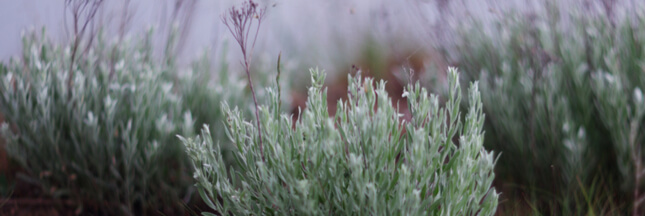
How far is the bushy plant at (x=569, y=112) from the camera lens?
2.80 metres

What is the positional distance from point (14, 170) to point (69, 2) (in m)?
1.57

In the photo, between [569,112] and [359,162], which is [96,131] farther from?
[569,112]

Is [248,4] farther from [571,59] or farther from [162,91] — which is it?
[571,59]

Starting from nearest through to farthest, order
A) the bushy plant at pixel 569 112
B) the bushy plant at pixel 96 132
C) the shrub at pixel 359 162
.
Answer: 1. the shrub at pixel 359 162
2. the bushy plant at pixel 569 112
3. the bushy plant at pixel 96 132

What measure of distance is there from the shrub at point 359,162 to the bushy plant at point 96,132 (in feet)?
3.39

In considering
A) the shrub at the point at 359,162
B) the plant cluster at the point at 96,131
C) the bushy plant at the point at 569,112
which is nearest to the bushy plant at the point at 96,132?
the plant cluster at the point at 96,131

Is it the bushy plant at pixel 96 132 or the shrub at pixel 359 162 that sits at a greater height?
the bushy plant at pixel 96 132

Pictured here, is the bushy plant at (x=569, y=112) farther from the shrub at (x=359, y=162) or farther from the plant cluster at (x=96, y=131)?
the plant cluster at (x=96, y=131)

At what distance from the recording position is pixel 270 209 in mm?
1999

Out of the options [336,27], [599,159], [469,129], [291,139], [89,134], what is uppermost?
[336,27]

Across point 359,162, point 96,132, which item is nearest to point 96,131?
point 96,132

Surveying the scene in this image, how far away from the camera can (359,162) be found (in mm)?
1771

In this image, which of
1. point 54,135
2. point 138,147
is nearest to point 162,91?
point 138,147

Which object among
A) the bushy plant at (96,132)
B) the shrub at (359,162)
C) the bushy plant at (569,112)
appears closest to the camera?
the shrub at (359,162)
